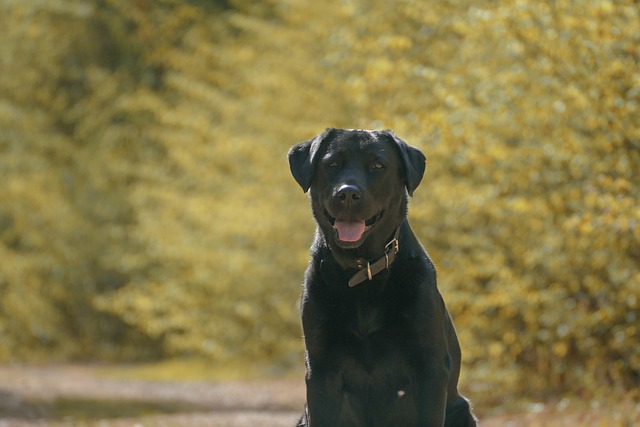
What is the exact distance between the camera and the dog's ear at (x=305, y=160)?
201 inches

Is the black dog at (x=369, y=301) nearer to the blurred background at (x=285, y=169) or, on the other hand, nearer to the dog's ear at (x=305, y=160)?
the dog's ear at (x=305, y=160)

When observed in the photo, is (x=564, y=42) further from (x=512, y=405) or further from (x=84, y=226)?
(x=84, y=226)

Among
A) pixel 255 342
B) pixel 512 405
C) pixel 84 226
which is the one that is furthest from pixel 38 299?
pixel 512 405

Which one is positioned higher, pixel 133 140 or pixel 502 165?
pixel 502 165

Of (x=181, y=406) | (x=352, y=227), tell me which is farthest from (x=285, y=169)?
(x=352, y=227)


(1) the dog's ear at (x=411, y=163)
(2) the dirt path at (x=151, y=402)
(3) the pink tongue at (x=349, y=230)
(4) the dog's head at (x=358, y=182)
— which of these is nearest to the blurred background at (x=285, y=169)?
(2) the dirt path at (x=151, y=402)

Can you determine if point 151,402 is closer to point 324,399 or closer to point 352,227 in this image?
point 324,399

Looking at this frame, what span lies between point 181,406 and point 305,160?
837cm

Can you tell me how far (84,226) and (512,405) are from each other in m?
13.8

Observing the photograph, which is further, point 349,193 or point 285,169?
point 285,169

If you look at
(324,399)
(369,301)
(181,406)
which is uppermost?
(369,301)

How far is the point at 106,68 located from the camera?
2475 cm

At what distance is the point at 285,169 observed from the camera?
16594mm

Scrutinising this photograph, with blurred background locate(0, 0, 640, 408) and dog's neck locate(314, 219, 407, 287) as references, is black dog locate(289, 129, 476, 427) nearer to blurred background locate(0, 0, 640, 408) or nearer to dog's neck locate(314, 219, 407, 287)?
dog's neck locate(314, 219, 407, 287)
